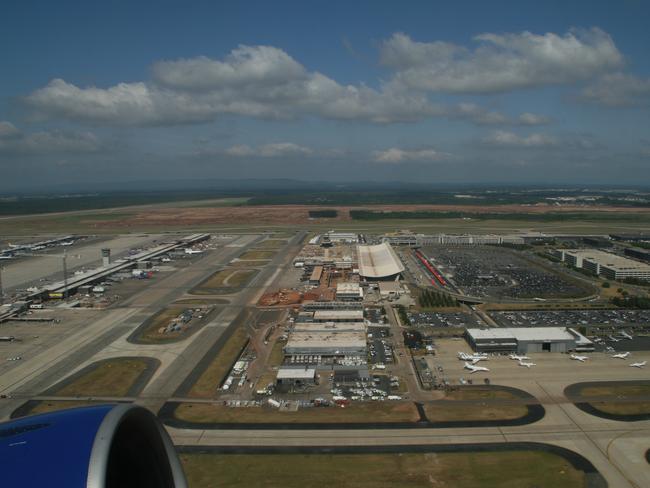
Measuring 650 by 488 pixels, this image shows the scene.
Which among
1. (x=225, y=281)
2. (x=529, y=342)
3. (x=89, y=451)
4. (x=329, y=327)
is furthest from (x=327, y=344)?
(x=89, y=451)

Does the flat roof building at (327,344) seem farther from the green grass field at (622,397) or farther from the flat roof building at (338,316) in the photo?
the green grass field at (622,397)

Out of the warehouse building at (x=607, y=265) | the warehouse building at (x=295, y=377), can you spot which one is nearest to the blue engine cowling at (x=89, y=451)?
the warehouse building at (x=295, y=377)

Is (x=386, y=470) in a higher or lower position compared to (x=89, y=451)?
lower

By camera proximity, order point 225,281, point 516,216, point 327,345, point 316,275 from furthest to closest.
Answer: point 516,216
point 316,275
point 225,281
point 327,345

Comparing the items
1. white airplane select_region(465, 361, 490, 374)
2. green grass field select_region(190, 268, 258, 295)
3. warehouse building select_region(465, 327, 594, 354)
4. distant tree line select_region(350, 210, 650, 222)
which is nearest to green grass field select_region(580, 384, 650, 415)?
white airplane select_region(465, 361, 490, 374)

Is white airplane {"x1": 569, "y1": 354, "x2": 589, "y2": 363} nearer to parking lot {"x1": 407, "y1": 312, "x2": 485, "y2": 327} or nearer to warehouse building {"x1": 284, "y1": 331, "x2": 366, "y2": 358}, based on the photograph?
parking lot {"x1": 407, "y1": 312, "x2": 485, "y2": 327}

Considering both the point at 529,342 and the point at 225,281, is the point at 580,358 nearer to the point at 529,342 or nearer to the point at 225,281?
the point at 529,342
